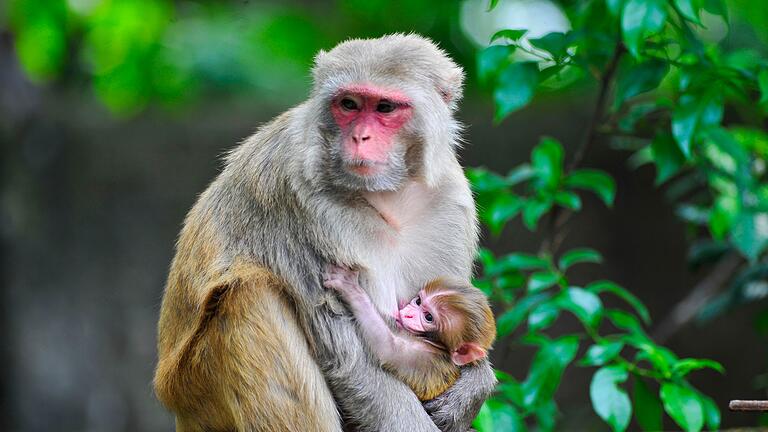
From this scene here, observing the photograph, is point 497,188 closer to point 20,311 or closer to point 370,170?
point 370,170

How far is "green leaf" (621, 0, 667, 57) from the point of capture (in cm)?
491

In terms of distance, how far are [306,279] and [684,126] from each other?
7.83 feet

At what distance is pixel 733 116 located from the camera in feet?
33.8

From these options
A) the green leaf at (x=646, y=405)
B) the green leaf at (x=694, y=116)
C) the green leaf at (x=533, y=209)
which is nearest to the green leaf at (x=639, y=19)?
the green leaf at (x=694, y=116)

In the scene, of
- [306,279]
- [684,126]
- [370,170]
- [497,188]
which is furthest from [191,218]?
[684,126]

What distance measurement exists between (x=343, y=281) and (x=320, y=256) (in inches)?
6.4

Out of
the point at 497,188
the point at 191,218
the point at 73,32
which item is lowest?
the point at 73,32

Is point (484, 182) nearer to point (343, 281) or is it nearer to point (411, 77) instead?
point (411, 77)

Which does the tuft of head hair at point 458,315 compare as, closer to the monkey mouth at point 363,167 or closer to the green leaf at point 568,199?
the monkey mouth at point 363,167

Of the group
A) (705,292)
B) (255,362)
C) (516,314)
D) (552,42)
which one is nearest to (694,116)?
(552,42)

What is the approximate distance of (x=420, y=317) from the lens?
15.1 feet

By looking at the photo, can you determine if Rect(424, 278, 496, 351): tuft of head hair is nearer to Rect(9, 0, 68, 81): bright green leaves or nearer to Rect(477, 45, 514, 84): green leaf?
Rect(477, 45, 514, 84): green leaf

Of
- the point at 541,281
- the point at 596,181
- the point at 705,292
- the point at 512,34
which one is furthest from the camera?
the point at 705,292

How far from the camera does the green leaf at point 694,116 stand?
5316mm
